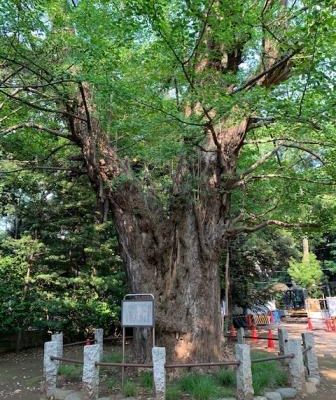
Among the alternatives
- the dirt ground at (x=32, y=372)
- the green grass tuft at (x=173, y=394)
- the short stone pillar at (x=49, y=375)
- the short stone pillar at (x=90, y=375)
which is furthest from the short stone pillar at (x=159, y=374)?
the dirt ground at (x=32, y=372)

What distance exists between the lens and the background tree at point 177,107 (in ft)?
18.6

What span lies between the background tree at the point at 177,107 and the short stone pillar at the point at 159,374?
4.36ft

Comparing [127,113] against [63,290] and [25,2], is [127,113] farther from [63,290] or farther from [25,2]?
[63,290]

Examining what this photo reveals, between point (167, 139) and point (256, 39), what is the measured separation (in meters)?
2.59

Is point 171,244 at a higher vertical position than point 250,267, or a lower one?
lower

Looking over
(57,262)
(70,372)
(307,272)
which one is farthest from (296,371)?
(307,272)

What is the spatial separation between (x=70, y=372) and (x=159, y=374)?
240 cm

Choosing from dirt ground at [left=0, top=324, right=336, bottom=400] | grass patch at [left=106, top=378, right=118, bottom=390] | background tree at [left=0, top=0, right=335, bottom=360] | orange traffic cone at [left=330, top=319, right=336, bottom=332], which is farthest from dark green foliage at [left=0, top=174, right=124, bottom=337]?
orange traffic cone at [left=330, top=319, right=336, bottom=332]

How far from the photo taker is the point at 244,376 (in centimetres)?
579

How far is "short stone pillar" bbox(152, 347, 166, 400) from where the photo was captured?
18.3 feet

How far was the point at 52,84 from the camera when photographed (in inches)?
242

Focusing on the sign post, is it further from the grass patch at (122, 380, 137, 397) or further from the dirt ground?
the dirt ground

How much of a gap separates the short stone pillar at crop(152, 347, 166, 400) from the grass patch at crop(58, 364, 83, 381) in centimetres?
211

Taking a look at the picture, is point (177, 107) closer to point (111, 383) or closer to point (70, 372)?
point (111, 383)
